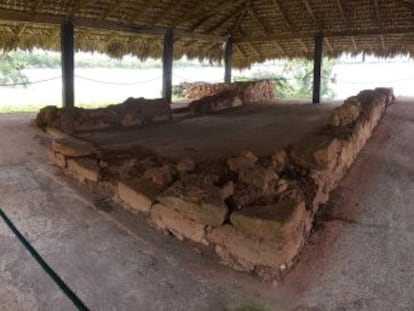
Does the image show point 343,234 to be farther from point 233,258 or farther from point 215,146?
point 215,146

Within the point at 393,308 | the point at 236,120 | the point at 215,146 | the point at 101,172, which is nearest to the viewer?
the point at 393,308

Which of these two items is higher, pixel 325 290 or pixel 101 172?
pixel 101 172

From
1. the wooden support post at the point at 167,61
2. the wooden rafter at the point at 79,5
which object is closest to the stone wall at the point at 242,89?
the wooden support post at the point at 167,61

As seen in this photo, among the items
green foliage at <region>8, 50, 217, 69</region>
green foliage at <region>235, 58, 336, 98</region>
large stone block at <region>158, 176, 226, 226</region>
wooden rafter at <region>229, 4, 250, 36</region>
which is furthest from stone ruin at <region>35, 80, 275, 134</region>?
green foliage at <region>8, 50, 217, 69</region>

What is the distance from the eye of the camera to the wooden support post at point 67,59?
9477mm

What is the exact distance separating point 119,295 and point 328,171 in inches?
103

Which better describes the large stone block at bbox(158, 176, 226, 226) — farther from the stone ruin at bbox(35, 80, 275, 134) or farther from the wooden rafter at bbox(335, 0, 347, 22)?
the wooden rafter at bbox(335, 0, 347, 22)

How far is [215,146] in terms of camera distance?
5.78 m

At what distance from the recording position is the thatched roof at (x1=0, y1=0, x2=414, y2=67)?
9906mm

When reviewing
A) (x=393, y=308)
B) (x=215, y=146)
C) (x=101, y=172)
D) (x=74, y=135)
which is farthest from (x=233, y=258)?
(x=74, y=135)

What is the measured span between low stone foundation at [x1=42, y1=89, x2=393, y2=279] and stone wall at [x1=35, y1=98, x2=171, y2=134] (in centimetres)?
170

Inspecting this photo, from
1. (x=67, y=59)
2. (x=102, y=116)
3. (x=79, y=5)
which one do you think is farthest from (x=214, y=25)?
(x=102, y=116)

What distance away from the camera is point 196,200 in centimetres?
353

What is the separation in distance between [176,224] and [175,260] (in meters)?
0.40
